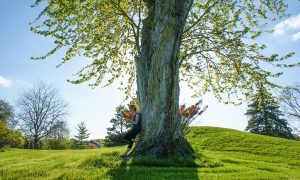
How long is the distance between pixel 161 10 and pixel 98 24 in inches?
141

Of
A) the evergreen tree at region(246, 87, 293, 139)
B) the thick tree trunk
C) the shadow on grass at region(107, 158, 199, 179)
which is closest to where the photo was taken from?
the shadow on grass at region(107, 158, 199, 179)

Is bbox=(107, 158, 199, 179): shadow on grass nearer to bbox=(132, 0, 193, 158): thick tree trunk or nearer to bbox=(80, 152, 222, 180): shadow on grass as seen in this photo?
bbox=(80, 152, 222, 180): shadow on grass

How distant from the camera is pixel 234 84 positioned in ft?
39.3

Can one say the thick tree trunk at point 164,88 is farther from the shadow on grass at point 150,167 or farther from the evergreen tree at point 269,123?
the evergreen tree at point 269,123

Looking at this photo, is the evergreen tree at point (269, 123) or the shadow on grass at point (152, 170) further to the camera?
the evergreen tree at point (269, 123)

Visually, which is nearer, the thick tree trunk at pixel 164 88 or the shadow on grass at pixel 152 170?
the shadow on grass at pixel 152 170

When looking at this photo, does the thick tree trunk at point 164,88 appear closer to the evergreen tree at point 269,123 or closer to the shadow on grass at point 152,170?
the shadow on grass at point 152,170

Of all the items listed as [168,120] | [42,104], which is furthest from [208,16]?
[42,104]

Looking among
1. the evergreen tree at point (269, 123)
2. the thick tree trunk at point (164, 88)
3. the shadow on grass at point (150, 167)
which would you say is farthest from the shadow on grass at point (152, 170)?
the evergreen tree at point (269, 123)

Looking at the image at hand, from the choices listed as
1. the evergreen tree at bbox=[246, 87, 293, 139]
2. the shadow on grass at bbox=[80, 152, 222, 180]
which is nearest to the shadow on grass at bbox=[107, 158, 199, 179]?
the shadow on grass at bbox=[80, 152, 222, 180]

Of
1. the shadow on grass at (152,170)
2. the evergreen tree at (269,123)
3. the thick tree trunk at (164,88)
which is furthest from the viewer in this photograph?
the evergreen tree at (269,123)

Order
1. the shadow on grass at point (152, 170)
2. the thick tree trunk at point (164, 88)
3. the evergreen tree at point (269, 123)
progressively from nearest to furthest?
the shadow on grass at point (152, 170)
the thick tree trunk at point (164, 88)
the evergreen tree at point (269, 123)

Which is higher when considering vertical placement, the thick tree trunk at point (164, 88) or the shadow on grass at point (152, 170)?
the thick tree trunk at point (164, 88)

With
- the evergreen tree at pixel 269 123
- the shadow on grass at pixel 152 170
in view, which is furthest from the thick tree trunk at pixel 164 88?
the evergreen tree at pixel 269 123
